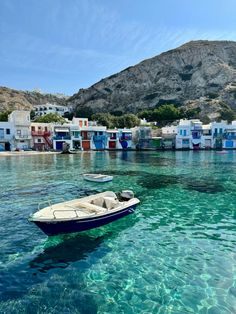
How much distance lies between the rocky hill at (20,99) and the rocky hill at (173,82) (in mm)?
26375

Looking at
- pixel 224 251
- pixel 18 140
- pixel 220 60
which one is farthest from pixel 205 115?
pixel 224 251

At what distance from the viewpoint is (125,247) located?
42.6 feet

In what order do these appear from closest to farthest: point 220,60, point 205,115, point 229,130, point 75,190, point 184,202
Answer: point 184,202, point 75,190, point 229,130, point 205,115, point 220,60

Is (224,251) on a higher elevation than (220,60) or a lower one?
lower

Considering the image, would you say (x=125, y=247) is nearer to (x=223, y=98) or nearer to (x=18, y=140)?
(x=18, y=140)

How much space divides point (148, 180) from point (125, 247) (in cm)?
1885

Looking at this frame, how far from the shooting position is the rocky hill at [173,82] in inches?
5832

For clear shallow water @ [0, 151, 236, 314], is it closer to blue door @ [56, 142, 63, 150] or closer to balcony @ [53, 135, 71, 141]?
balcony @ [53, 135, 71, 141]

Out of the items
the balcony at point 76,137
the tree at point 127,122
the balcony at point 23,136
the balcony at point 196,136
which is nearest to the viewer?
the balcony at point 23,136

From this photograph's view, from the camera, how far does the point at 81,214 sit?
1454 centimetres

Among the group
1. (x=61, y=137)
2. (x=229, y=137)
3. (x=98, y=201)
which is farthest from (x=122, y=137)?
(x=98, y=201)

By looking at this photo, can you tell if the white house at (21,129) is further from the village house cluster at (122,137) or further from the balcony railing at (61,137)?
the balcony railing at (61,137)

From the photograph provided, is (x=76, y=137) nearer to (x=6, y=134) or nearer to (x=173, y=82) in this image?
(x=6, y=134)

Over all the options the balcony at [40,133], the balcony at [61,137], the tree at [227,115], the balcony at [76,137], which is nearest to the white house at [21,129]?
the balcony at [40,133]
